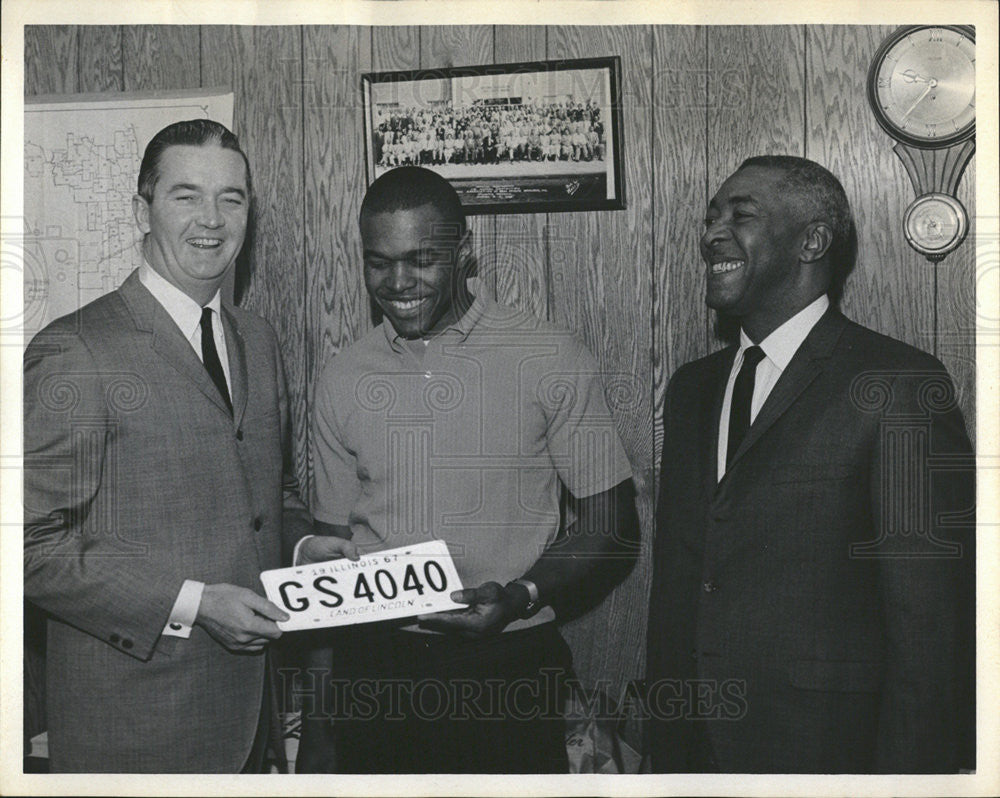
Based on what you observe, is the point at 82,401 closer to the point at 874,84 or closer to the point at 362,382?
the point at 362,382

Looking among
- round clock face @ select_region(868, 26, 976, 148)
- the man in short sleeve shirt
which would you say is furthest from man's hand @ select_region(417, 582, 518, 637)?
round clock face @ select_region(868, 26, 976, 148)

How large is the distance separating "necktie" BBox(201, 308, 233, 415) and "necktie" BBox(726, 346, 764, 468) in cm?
101

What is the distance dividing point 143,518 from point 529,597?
0.79 m

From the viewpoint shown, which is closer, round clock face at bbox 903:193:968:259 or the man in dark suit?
the man in dark suit

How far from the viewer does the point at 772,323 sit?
6.68ft

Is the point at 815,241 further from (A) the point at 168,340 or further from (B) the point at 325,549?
(A) the point at 168,340

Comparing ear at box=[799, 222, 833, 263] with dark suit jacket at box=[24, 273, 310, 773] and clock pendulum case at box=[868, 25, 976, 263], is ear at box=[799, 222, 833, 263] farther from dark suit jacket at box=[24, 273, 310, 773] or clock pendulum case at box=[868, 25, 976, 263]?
dark suit jacket at box=[24, 273, 310, 773]

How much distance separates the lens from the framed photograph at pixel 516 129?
81.3 inches

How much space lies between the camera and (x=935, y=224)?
2.08 meters

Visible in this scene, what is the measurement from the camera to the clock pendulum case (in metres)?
2.08

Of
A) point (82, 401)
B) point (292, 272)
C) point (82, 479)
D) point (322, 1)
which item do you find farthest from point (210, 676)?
point (322, 1)

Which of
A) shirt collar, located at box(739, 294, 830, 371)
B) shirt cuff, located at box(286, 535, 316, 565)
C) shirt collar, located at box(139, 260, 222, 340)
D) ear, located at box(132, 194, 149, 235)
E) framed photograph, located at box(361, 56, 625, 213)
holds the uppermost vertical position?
framed photograph, located at box(361, 56, 625, 213)

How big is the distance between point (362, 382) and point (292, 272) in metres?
0.27

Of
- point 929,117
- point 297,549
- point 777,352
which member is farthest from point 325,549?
point 929,117
